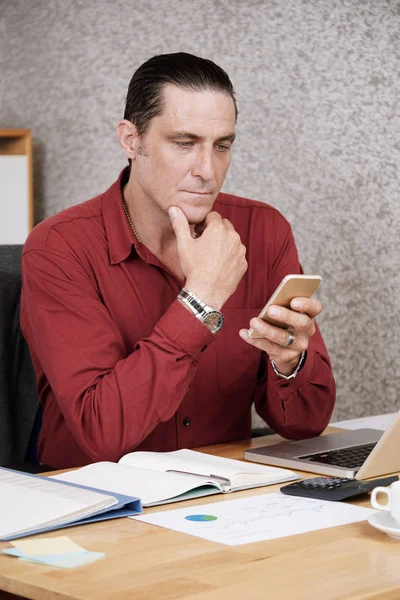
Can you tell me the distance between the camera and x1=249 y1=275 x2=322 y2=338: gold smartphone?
4.47 ft

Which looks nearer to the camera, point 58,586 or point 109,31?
point 58,586

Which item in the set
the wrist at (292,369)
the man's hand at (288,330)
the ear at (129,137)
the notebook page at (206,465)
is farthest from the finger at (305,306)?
the ear at (129,137)

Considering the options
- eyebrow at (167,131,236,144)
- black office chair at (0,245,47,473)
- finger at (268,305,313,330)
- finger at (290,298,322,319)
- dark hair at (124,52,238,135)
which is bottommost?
black office chair at (0,245,47,473)

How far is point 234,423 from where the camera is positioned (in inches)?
71.3

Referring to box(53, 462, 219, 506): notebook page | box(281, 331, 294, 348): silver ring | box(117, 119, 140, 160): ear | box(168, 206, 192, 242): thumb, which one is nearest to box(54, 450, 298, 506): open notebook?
box(53, 462, 219, 506): notebook page

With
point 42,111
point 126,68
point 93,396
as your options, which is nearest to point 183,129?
point 93,396

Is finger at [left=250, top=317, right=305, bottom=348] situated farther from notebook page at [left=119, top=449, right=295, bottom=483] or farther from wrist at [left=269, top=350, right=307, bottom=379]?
notebook page at [left=119, top=449, right=295, bottom=483]

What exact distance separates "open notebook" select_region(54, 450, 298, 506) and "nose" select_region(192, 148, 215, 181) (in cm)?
54

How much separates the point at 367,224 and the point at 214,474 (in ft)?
5.57

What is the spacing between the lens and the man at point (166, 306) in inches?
59.4

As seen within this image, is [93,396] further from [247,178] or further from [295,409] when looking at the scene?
[247,178]

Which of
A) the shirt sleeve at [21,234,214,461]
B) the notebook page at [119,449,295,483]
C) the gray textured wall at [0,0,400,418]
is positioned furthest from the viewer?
the gray textured wall at [0,0,400,418]

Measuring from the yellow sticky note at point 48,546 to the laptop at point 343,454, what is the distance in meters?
0.49

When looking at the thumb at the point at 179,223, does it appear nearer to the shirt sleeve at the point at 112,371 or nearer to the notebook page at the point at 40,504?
the shirt sleeve at the point at 112,371
